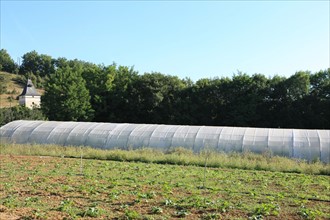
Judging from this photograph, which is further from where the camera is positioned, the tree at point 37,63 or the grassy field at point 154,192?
the tree at point 37,63

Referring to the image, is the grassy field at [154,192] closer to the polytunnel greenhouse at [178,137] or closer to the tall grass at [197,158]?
the tall grass at [197,158]

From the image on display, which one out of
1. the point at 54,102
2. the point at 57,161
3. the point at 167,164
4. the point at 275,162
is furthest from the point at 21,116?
the point at 275,162

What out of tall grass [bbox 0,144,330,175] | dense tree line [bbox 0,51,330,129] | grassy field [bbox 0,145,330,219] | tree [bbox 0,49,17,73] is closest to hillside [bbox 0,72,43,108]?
tree [bbox 0,49,17,73]

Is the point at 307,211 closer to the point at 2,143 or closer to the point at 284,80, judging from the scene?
the point at 2,143

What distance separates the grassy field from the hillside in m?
57.3

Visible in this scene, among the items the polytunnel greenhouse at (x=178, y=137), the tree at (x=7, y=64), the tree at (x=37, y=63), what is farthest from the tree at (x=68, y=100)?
the tree at (x=37, y=63)

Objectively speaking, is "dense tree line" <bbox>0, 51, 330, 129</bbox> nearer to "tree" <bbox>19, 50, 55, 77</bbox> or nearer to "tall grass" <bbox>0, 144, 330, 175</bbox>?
"tall grass" <bbox>0, 144, 330, 175</bbox>

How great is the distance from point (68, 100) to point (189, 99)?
1592 cm

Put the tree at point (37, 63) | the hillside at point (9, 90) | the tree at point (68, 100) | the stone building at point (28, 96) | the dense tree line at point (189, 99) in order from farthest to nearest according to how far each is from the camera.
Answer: the tree at point (37, 63)
the hillside at point (9, 90)
the stone building at point (28, 96)
the tree at point (68, 100)
the dense tree line at point (189, 99)

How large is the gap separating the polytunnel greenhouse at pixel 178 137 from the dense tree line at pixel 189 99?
1524 centimetres

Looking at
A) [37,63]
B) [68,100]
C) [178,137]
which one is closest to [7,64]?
[37,63]

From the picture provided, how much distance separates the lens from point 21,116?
125 ft

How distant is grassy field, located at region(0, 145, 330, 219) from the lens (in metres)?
8.98

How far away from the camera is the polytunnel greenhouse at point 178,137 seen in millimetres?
22328
